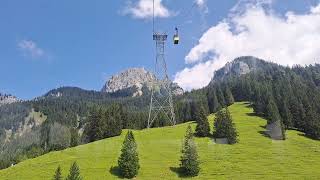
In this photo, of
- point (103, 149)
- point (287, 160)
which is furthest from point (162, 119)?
point (287, 160)

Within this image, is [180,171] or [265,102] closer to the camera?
[180,171]

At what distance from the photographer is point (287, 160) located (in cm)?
9956

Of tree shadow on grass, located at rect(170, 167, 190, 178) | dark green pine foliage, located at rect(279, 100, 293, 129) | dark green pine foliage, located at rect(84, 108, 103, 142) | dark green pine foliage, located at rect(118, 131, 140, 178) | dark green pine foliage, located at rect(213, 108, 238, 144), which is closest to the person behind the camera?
dark green pine foliage, located at rect(118, 131, 140, 178)

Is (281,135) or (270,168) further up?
(281,135)

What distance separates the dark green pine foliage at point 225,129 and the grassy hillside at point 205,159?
275cm

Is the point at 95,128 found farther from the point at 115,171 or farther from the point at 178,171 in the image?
the point at 178,171

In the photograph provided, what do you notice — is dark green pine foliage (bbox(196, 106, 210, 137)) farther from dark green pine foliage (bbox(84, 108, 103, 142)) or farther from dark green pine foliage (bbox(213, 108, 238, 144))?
dark green pine foliage (bbox(84, 108, 103, 142))

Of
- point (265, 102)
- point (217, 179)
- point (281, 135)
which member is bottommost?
point (217, 179)

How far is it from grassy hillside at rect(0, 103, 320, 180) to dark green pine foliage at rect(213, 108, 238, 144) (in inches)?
108

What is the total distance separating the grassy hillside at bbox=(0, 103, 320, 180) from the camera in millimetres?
89125

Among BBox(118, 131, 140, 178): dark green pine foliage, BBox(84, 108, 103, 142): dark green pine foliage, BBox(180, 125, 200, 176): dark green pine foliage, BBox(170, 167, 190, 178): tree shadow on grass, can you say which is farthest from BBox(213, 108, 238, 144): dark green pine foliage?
BBox(84, 108, 103, 142): dark green pine foliage

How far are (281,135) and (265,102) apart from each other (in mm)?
53904

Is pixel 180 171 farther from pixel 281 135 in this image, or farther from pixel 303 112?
pixel 303 112

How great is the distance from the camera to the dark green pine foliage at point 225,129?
11950cm
